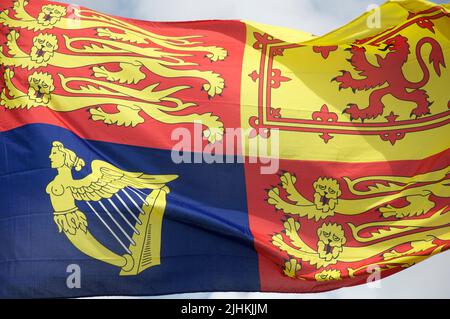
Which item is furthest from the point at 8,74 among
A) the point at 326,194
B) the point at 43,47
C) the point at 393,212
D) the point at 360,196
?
the point at 393,212

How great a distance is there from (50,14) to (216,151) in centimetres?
235

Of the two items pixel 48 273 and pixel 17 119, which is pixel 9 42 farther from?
pixel 48 273

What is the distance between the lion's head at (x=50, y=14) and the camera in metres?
12.2

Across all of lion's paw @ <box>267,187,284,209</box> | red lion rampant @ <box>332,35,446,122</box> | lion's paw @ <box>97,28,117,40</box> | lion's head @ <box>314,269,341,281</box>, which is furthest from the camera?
lion's paw @ <box>97,28,117,40</box>

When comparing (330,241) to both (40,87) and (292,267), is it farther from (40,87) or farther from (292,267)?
(40,87)

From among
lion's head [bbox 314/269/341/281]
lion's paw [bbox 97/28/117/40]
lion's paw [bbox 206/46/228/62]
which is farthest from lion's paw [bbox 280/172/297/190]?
lion's paw [bbox 97/28/117/40]

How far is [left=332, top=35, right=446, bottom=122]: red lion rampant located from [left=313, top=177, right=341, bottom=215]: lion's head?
30.2 inches

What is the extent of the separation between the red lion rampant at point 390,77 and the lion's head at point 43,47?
9.70 ft

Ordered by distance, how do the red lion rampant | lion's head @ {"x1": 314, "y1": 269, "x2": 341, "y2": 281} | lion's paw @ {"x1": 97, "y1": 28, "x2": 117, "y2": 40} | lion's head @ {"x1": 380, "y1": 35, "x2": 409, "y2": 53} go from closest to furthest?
lion's head @ {"x1": 314, "y1": 269, "x2": 341, "y2": 281}
the red lion rampant
lion's head @ {"x1": 380, "y1": 35, "x2": 409, "y2": 53}
lion's paw @ {"x1": 97, "y1": 28, "x2": 117, "y2": 40}

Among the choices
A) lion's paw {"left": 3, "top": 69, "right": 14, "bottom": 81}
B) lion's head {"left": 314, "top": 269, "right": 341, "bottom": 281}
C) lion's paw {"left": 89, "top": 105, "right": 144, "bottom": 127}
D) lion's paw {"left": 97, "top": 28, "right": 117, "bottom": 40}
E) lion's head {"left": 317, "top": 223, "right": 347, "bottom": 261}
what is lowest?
lion's head {"left": 314, "top": 269, "right": 341, "bottom": 281}

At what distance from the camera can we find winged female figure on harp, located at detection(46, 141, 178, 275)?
11.1 metres

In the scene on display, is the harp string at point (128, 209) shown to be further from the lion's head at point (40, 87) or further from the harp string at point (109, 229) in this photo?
the lion's head at point (40, 87)

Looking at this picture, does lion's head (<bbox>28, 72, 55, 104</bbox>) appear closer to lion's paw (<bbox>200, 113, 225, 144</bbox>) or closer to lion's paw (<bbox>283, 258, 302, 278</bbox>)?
lion's paw (<bbox>200, 113, 225, 144</bbox>)

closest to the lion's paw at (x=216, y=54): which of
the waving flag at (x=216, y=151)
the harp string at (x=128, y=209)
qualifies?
the waving flag at (x=216, y=151)
